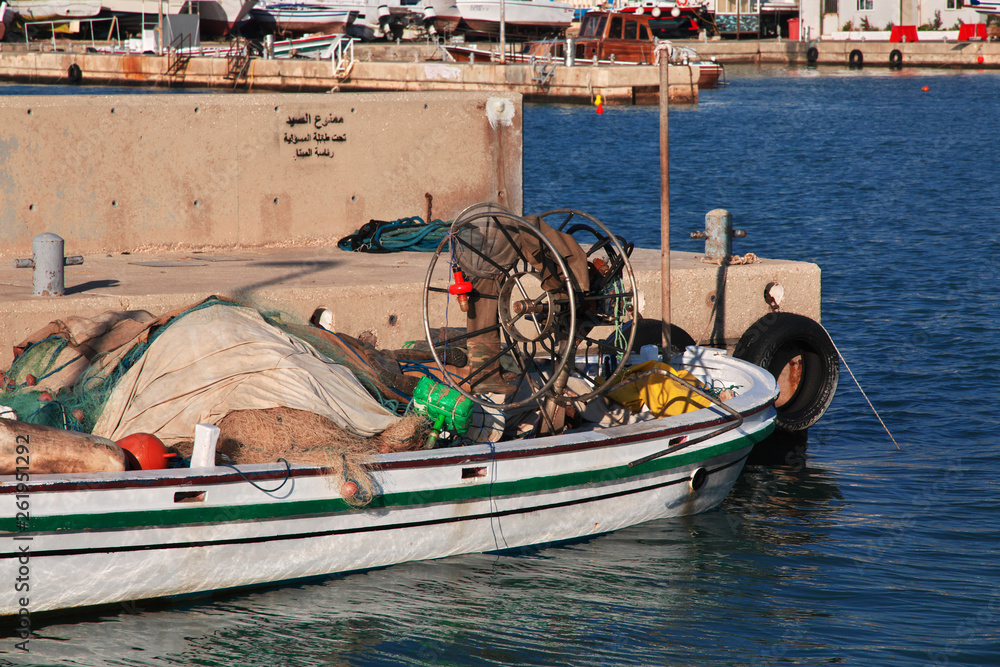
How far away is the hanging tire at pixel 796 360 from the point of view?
10533 mm

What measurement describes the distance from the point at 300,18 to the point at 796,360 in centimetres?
6815

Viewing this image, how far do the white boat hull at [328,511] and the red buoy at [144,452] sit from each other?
0.29 m

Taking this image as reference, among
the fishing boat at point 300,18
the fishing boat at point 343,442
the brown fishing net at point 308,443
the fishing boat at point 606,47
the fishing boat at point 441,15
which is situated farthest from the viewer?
the fishing boat at point 441,15

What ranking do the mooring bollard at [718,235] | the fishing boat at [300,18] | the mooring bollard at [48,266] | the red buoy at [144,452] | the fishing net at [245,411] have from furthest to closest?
the fishing boat at [300,18] → the mooring bollard at [718,235] → the mooring bollard at [48,266] → the fishing net at [245,411] → the red buoy at [144,452]

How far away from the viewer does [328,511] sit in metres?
6.81

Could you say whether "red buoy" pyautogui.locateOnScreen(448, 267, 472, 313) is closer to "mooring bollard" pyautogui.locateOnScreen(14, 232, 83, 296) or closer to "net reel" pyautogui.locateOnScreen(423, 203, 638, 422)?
"net reel" pyautogui.locateOnScreen(423, 203, 638, 422)

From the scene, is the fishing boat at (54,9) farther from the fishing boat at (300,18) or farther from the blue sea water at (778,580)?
the blue sea water at (778,580)

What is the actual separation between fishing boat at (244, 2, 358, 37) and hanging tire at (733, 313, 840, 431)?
6622 centimetres

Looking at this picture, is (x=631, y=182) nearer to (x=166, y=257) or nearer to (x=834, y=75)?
(x=166, y=257)

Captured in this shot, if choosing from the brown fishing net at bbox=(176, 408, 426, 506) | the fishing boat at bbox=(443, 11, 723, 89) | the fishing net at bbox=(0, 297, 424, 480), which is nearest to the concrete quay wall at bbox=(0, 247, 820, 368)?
the fishing net at bbox=(0, 297, 424, 480)

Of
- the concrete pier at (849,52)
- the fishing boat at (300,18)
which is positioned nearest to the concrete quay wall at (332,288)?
the fishing boat at (300,18)

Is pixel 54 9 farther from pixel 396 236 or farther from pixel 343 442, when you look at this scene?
pixel 343 442

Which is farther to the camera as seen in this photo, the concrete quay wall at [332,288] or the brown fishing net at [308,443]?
the concrete quay wall at [332,288]

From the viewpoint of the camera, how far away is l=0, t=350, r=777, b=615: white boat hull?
6219 mm
